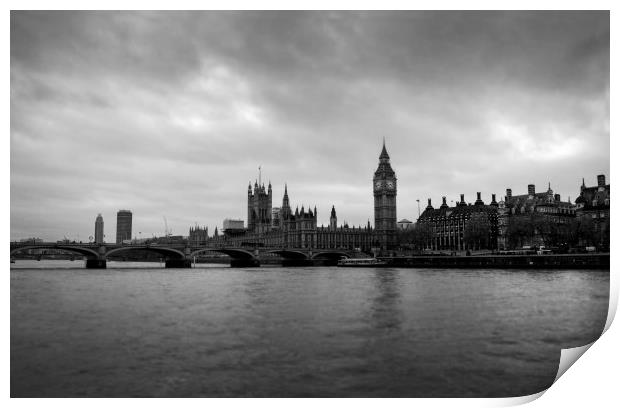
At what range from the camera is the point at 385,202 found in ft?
351

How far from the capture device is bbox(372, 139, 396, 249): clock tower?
106250 millimetres

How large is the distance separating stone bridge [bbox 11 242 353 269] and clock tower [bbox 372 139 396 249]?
89.9ft

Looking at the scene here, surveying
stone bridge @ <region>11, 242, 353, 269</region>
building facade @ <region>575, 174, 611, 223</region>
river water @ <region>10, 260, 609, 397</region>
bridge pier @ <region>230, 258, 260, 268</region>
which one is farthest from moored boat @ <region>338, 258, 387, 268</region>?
river water @ <region>10, 260, 609, 397</region>

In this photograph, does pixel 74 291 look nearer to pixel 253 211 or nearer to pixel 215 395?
pixel 215 395

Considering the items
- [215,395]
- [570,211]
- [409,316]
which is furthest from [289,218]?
[215,395]

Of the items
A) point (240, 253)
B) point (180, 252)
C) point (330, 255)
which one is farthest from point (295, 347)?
point (330, 255)

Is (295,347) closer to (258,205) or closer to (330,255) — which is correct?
(330,255)

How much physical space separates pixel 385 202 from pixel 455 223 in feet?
58.5

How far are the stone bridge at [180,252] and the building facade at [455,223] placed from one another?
1807 cm

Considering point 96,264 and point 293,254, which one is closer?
point 96,264

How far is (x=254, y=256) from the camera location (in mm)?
70875

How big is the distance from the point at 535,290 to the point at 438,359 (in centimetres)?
1424

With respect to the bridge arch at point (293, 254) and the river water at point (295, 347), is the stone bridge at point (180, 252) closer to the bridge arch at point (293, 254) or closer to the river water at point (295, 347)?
the bridge arch at point (293, 254)
